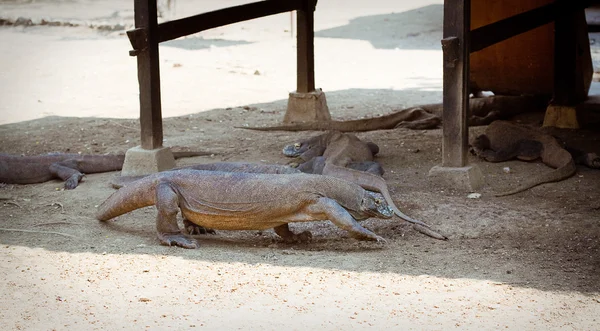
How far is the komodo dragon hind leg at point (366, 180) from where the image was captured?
19.7 ft

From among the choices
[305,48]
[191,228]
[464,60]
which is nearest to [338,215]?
[191,228]

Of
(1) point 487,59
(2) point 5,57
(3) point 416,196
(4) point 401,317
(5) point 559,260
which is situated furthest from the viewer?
(2) point 5,57

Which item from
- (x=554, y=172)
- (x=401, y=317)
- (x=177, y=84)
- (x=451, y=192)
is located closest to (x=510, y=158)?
(x=554, y=172)

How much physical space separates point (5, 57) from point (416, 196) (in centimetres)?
1138

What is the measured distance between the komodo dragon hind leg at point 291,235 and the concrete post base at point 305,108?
4899 millimetres

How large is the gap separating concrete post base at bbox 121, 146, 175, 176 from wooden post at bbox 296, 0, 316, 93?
10.7 ft

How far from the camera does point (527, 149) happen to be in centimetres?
787

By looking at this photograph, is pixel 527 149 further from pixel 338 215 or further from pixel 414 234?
pixel 338 215

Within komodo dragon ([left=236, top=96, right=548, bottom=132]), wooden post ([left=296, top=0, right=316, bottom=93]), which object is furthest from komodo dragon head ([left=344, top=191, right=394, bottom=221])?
wooden post ([left=296, top=0, right=316, bottom=93])

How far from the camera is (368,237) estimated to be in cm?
512

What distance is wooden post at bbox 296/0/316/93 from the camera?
10.2 m

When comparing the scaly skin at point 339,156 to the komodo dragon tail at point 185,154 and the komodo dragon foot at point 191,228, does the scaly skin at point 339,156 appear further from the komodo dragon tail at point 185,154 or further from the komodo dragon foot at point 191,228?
the komodo dragon foot at point 191,228

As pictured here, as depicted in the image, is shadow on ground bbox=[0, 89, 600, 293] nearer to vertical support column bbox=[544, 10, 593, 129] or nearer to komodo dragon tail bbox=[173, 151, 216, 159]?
komodo dragon tail bbox=[173, 151, 216, 159]

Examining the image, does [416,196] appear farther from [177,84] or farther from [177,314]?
[177,84]
